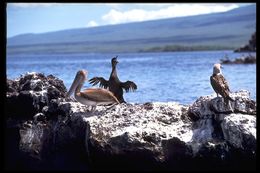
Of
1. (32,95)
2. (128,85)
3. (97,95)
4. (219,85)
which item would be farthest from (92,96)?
(128,85)

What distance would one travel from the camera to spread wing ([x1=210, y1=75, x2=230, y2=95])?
10155 millimetres

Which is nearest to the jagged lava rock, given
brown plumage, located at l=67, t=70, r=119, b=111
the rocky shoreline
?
the rocky shoreline

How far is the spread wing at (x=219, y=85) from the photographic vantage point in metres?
10.2

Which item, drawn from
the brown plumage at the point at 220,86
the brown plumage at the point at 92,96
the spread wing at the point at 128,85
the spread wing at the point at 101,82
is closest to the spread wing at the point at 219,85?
the brown plumage at the point at 220,86

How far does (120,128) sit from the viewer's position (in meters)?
10.0

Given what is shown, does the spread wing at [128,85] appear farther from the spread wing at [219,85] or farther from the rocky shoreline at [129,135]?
the spread wing at [219,85]

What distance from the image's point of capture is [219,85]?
10281 millimetres

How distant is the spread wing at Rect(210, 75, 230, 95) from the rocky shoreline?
5.5 inches

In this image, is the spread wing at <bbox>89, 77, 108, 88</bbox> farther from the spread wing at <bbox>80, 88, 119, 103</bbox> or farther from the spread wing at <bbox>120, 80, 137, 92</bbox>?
the spread wing at <bbox>80, 88, 119, 103</bbox>

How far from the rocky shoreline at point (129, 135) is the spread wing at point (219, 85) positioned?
0.14 metres

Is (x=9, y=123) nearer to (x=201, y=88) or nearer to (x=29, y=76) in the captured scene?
(x=29, y=76)

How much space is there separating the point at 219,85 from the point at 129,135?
5.38 ft

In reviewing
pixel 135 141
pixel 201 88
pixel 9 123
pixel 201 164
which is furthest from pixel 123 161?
pixel 201 88

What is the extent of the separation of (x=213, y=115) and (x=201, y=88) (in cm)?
1356
